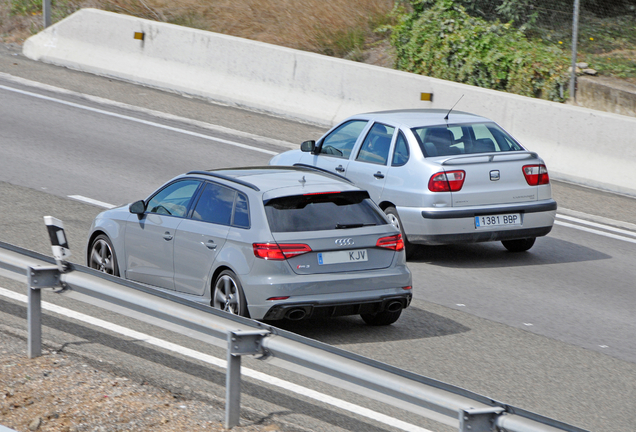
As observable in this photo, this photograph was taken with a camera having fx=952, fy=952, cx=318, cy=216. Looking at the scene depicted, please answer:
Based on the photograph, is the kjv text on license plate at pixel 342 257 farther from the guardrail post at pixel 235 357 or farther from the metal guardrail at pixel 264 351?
the guardrail post at pixel 235 357

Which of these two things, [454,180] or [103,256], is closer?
[103,256]

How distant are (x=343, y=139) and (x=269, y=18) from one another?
12.7 meters

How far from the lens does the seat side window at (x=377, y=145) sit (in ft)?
37.7

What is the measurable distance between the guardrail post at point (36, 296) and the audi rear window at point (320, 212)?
1.88m

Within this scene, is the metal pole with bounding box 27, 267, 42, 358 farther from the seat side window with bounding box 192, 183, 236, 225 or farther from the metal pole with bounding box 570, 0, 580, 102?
the metal pole with bounding box 570, 0, 580, 102

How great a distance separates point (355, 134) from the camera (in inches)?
483

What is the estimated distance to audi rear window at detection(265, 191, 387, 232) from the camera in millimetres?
7891

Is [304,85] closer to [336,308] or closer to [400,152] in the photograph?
[400,152]

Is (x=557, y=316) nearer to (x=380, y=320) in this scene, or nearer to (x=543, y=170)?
(x=380, y=320)

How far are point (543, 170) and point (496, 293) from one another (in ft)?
6.72

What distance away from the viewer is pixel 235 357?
18.6 feet

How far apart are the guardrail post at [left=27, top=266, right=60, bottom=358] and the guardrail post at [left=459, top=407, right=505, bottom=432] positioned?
3319 millimetres

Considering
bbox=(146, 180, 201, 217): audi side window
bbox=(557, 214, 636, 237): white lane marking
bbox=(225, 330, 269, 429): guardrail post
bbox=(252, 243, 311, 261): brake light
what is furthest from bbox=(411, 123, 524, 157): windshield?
bbox=(225, 330, 269, 429): guardrail post

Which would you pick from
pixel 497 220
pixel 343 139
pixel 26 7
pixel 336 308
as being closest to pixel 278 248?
pixel 336 308
